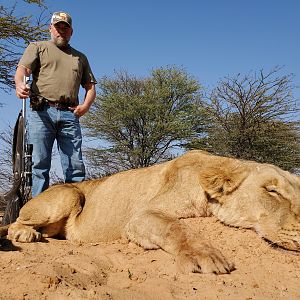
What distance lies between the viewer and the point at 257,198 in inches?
142

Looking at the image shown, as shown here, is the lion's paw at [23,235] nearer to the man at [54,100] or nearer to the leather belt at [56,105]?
the man at [54,100]

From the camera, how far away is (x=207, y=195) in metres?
3.84

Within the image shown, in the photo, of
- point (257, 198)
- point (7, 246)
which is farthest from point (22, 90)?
point (257, 198)

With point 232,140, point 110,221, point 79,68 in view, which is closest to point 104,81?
point 232,140

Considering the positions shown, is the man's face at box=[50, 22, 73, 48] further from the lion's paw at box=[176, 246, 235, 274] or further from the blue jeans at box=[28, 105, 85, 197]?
the lion's paw at box=[176, 246, 235, 274]

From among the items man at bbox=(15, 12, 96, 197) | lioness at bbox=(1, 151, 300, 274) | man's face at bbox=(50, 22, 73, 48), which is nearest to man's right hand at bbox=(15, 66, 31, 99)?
man at bbox=(15, 12, 96, 197)

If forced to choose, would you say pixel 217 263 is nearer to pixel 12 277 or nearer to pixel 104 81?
pixel 12 277

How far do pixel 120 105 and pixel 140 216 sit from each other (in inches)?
828

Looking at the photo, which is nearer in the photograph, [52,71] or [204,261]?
[204,261]

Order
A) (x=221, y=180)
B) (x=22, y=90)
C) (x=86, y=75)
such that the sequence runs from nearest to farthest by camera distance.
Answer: (x=221, y=180)
(x=22, y=90)
(x=86, y=75)

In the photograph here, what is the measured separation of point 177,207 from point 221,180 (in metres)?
0.45

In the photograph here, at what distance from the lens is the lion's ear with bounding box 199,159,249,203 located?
374 cm

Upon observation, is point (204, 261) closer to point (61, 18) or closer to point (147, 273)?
point (147, 273)

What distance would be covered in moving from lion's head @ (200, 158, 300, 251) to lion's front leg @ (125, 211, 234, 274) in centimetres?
42
